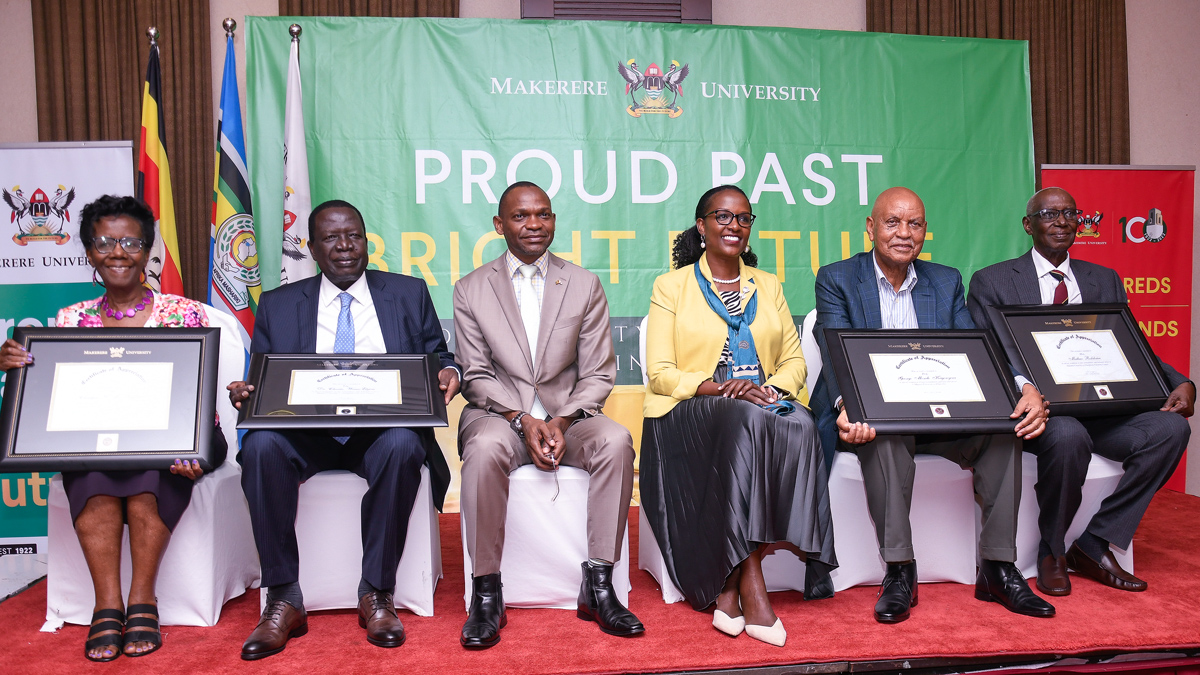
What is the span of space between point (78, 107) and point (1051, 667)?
5.54m

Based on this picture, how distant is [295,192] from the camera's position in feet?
13.6

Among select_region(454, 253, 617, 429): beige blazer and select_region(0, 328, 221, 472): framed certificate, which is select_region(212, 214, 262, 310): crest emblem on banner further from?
select_region(454, 253, 617, 429): beige blazer

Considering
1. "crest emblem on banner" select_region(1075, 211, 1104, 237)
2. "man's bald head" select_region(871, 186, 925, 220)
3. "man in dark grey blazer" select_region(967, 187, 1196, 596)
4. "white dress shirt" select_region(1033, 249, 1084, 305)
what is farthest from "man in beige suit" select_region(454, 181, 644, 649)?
"crest emblem on banner" select_region(1075, 211, 1104, 237)

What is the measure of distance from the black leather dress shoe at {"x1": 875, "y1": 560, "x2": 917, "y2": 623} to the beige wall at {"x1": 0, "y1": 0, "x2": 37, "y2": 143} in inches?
210

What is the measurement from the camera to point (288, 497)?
257 cm

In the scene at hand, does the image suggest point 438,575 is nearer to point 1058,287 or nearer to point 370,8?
point 1058,287

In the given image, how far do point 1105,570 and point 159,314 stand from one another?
361cm

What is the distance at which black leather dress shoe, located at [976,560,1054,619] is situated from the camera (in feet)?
A: 8.52

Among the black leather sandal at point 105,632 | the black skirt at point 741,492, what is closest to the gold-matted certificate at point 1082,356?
the black skirt at point 741,492

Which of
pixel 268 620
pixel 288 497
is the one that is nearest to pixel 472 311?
pixel 288 497

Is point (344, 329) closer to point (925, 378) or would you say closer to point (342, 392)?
Answer: point (342, 392)

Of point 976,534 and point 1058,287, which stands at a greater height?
point 1058,287

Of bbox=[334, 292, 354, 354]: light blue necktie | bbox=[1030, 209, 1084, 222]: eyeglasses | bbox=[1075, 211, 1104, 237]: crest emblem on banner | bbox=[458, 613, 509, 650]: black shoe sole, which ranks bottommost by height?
bbox=[458, 613, 509, 650]: black shoe sole

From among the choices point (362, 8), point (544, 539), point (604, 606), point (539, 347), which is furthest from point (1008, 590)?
point (362, 8)
